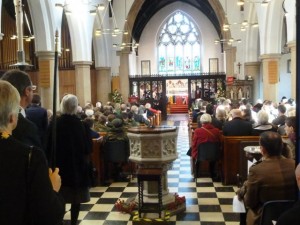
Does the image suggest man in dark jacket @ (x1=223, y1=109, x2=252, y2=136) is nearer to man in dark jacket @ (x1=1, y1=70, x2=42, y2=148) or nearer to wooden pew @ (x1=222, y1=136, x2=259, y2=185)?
wooden pew @ (x1=222, y1=136, x2=259, y2=185)

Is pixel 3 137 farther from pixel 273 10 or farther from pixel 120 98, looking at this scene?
pixel 120 98

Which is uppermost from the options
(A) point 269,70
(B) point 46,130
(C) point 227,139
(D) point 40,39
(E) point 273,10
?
(E) point 273,10

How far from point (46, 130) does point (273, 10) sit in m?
12.2

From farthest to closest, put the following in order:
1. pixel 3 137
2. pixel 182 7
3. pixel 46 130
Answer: pixel 182 7
pixel 46 130
pixel 3 137

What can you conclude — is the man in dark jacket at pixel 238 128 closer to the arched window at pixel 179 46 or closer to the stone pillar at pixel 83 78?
the stone pillar at pixel 83 78

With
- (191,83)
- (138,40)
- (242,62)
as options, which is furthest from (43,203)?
(138,40)

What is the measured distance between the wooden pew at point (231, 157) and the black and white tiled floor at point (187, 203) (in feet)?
0.63

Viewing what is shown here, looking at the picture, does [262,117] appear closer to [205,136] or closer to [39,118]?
[205,136]

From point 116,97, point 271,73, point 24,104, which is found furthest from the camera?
point 116,97

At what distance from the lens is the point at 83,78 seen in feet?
54.6

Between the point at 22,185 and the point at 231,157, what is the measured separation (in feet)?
18.3

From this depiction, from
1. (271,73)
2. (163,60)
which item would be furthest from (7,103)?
(163,60)

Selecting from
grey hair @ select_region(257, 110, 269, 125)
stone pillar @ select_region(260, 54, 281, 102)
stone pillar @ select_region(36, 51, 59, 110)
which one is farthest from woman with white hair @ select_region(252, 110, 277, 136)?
stone pillar @ select_region(260, 54, 281, 102)

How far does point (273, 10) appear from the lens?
14.4 m
